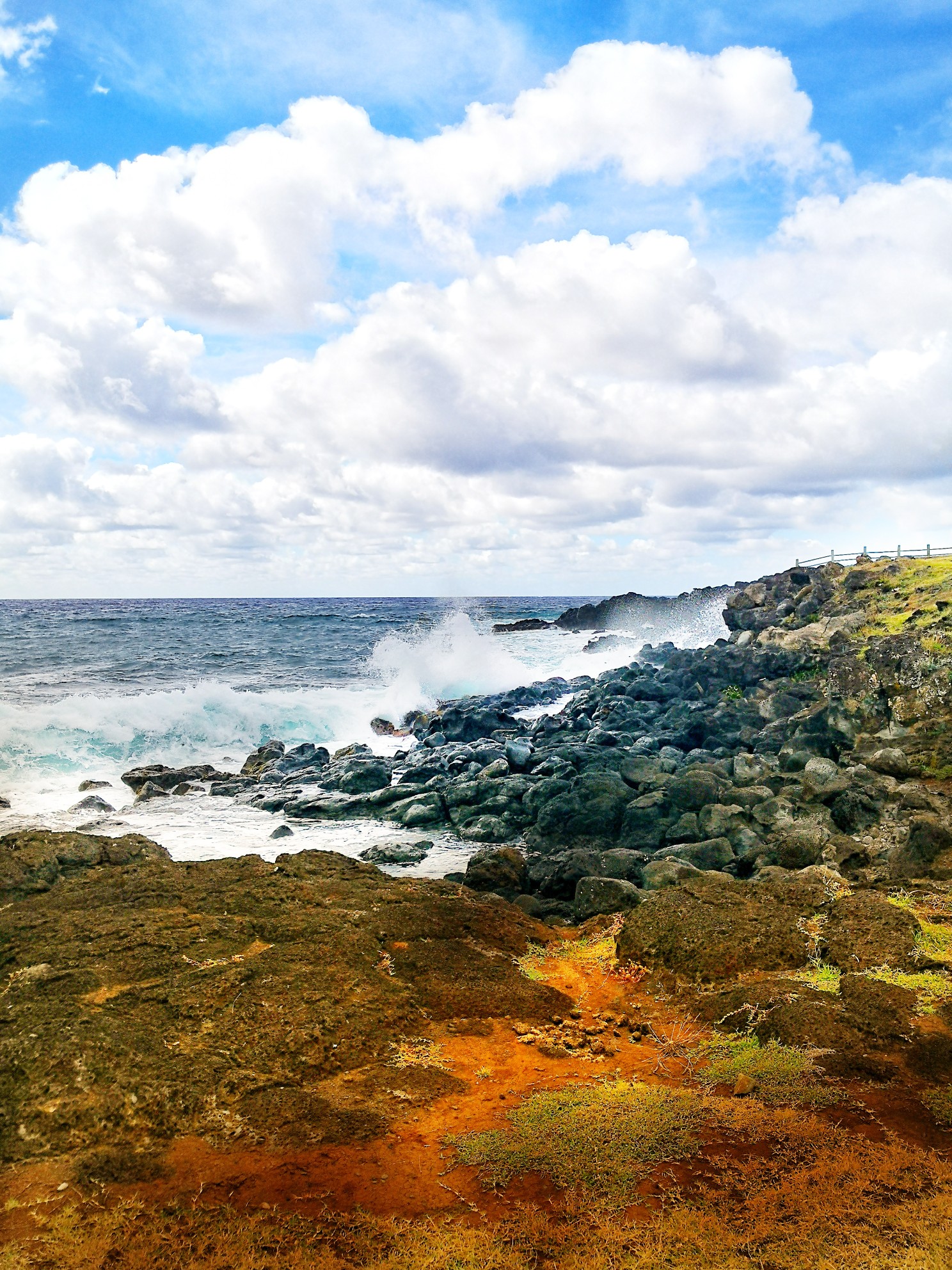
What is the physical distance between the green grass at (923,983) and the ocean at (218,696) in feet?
32.1

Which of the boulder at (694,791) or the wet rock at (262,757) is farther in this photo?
the wet rock at (262,757)

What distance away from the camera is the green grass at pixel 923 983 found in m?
7.88

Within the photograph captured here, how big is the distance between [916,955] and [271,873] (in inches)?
330

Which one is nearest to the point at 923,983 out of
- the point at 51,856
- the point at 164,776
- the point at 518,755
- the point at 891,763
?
the point at 891,763

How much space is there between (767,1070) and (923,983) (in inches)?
102

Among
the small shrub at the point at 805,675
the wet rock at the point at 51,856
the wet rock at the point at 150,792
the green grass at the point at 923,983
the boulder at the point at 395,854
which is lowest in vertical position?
the boulder at the point at 395,854

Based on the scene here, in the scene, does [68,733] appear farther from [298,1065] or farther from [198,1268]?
[198,1268]

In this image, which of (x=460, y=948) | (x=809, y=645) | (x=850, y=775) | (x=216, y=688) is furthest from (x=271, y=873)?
(x=216, y=688)

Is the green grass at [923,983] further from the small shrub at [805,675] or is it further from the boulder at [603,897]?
the small shrub at [805,675]

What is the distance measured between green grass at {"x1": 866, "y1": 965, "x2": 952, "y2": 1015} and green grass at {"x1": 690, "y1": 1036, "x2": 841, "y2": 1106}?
1.64 meters

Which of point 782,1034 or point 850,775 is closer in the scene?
point 782,1034

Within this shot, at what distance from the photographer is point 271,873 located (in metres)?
11.3

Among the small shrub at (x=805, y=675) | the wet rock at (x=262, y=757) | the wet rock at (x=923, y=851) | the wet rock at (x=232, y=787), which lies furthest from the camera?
the wet rock at (x=262, y=757)

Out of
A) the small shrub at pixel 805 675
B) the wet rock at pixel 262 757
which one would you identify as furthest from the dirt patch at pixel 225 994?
the small shrub at pixel 805 675
